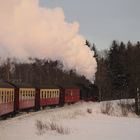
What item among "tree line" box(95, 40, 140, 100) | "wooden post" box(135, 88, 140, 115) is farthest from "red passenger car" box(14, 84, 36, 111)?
"tree line" box(95, 40, 140, 100)

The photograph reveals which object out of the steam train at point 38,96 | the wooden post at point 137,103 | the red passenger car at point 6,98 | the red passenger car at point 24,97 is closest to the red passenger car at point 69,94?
the steam train at point 38,96

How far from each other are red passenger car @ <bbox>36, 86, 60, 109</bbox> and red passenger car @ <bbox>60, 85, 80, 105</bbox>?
1.30 metres

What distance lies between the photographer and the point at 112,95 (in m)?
87.6

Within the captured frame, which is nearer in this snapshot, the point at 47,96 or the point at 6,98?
the point at 6,98

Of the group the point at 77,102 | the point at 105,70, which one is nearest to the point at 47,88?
the point at 77,102

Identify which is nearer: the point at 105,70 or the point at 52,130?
the point at 52,130

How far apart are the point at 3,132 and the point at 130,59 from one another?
39609 mm

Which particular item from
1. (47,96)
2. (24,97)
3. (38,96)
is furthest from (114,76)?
(24,97)

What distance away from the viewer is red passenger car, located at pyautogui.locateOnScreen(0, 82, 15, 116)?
2640 centimetres

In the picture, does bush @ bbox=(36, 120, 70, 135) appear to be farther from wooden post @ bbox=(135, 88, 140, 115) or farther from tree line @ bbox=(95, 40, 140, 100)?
tree line @ bbox=(95, 40, 140, 100)

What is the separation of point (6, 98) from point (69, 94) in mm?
18943

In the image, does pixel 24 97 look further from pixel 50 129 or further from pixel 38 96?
pixel 50 129

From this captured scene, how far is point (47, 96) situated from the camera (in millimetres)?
Answer: 40656

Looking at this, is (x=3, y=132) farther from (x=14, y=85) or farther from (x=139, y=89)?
(x=139, y=89)
